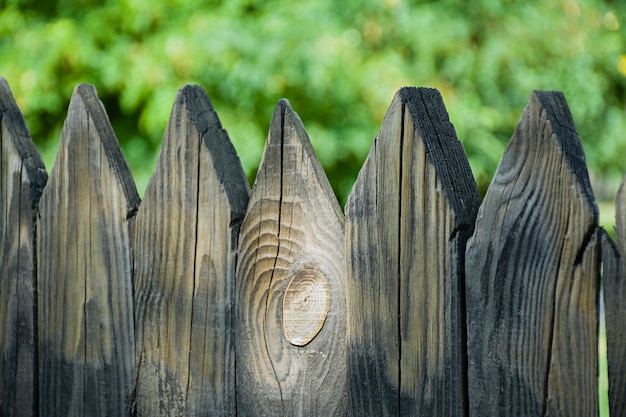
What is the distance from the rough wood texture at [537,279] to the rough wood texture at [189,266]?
56 cm

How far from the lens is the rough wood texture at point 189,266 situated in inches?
63.5

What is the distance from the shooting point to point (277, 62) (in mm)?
4797

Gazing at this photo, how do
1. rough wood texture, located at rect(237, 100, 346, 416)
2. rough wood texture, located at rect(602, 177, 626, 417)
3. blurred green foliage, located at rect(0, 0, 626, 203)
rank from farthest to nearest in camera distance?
blurred green foliage, located at rect(0, 0, 626, 203)
rough wood texture, located at rect(237, 100, 346, 416)
rough wood texture, located at rect(602, 177, 626, 417)

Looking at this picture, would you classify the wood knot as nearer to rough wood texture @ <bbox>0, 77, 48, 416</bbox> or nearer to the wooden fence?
the wooden fence

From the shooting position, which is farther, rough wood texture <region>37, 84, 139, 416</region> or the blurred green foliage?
the blurred green foliage

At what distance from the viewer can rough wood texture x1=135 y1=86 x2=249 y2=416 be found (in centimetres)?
161

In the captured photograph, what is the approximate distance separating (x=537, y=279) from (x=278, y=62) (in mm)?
3760

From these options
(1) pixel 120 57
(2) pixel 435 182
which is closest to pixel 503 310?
(2) pixel 435 182

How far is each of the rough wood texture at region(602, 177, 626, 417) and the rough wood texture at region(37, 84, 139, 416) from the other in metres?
1.07

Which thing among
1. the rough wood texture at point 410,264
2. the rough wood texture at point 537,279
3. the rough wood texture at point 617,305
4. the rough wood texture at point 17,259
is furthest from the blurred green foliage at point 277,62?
the rough wood texture at point 617,305

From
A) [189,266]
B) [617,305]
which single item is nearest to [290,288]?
[189,266]

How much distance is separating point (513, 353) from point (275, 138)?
2.14ft

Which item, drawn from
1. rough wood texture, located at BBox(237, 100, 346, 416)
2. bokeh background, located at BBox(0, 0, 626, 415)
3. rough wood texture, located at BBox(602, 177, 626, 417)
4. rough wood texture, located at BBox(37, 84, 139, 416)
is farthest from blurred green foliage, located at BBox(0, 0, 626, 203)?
rough wood texture, located at BBox(602, 177, 626, 417)

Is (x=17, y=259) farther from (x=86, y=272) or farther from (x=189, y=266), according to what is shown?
(x=189, y=266)
